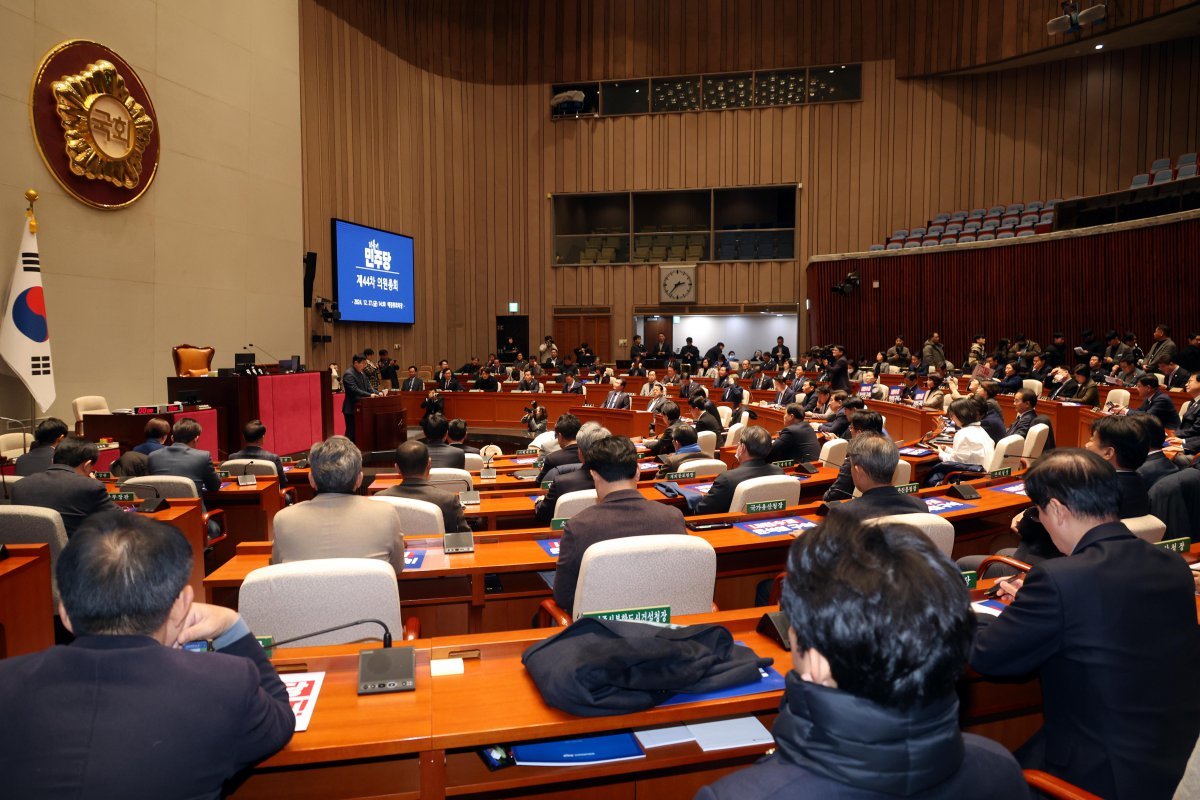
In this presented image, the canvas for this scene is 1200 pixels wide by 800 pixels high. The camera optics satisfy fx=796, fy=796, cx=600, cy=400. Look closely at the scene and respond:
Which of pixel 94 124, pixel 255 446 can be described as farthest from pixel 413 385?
pixel 255 446

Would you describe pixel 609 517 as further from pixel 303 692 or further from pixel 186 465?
pixel 186 465

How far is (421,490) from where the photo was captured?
395cm

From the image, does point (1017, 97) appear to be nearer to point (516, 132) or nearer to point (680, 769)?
point (516, 132)

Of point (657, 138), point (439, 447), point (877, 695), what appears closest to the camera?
point (877, 695)

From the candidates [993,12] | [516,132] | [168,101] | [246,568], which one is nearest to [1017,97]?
[993,12]

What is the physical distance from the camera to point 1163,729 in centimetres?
174

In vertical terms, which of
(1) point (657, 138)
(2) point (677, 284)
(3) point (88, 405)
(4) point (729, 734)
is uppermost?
(1) point (657, 138)

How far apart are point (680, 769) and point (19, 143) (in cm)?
999

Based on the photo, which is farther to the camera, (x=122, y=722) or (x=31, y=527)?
(x=31, y=527)

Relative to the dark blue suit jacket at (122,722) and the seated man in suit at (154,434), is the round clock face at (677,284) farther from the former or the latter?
the dark blue suit jacket at (122,722)

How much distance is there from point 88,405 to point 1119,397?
11058 mm

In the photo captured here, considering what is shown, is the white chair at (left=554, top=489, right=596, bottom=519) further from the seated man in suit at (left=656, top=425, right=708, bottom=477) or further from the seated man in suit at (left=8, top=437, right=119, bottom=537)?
the seated man in suit at (left=8, top=437, right=119, bottom=537)

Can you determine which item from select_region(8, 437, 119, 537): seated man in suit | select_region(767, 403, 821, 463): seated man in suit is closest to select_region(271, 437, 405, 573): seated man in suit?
select_region(8, 437, 119, 537): seated man in suit

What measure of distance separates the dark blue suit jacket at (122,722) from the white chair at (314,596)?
833mm
